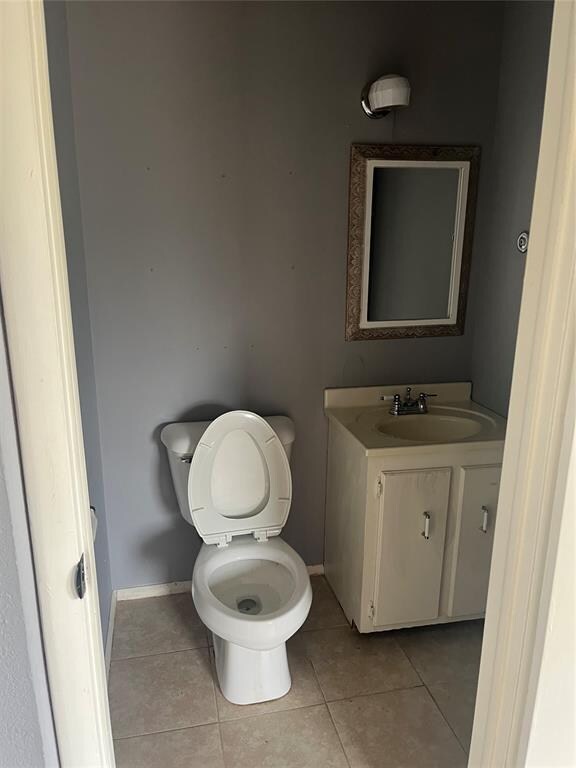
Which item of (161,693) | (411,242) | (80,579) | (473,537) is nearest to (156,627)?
(161,693)

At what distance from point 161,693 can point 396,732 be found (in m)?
0.77

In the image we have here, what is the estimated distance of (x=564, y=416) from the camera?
2.97ft

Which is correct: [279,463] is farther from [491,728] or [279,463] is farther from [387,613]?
[491,728]

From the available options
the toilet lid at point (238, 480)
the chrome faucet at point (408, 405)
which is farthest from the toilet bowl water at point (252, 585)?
the chrome faucet at point (408, 405)

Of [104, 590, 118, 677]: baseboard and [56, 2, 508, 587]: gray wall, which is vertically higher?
[56, 2, 508, 587]: gray wall

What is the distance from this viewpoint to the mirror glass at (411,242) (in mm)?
2250

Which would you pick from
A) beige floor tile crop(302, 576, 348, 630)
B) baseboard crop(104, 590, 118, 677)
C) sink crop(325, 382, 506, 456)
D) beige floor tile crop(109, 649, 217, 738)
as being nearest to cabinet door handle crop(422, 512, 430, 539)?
sink crop(325, 382, 506, 456)

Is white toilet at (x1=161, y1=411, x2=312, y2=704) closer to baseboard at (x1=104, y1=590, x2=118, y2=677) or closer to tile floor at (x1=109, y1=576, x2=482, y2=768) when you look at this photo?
tile floor at (x1=109, y1=576, x2=482, y2=768)

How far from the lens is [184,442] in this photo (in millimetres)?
2121

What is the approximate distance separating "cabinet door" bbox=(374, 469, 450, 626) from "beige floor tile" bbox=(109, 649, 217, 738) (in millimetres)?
651

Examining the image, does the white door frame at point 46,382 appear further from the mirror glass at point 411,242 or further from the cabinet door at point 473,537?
the mirror glass at point 411,242

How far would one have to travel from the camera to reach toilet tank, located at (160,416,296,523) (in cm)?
212

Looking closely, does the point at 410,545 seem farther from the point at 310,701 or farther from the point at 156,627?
the point at 156,627

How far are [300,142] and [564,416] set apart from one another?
1607mm
